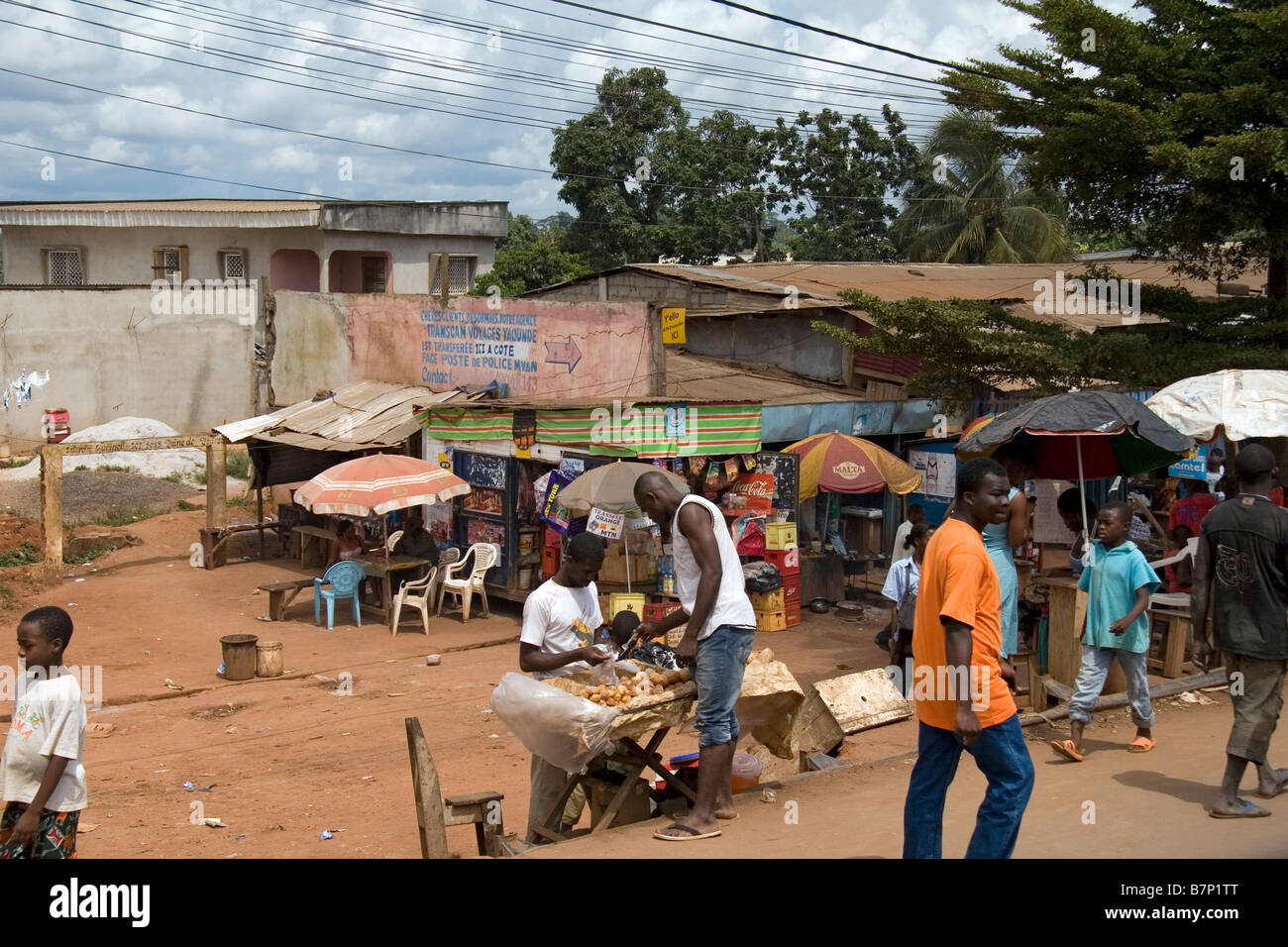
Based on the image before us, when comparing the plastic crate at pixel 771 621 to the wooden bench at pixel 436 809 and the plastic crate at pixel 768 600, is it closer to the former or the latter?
the plastic crate at pixel 768 600

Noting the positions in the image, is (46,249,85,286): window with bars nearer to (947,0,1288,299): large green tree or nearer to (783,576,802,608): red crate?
(783,576,802,608): red crate

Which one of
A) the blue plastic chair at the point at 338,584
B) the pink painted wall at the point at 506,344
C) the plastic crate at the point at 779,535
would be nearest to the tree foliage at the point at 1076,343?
the plastic crate at the point at 779,535

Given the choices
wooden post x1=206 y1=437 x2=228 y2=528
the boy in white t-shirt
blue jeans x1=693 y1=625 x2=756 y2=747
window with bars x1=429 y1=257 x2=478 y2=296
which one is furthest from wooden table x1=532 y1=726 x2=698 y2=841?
window with bars x1=429 y1=257 x2=478 y2=296

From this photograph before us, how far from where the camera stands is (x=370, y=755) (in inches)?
398

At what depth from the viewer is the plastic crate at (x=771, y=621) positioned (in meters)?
14.8

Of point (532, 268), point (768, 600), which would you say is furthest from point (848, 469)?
point (532, 268)

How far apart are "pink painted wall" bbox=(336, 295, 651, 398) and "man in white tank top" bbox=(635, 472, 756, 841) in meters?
9.72

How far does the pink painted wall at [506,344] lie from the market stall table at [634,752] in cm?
956

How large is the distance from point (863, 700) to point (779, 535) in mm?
5934

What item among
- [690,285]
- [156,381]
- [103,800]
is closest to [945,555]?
[103,800]

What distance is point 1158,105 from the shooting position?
486 inches
